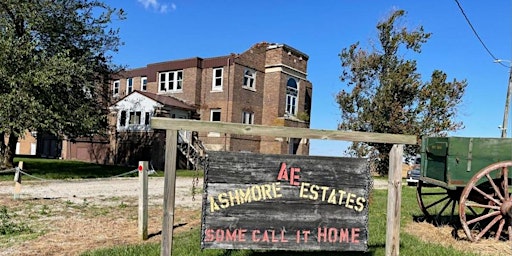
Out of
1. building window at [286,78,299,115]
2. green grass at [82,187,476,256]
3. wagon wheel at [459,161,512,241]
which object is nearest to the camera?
green grass at [82,187,476,256]

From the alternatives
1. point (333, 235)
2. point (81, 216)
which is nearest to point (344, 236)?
point (333, 235)

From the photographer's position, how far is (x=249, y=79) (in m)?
32.9

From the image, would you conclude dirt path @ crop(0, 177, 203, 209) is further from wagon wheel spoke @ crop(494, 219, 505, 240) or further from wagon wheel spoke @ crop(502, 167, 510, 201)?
wagon wheel spoke @ crop(502, 167, 510, 201)

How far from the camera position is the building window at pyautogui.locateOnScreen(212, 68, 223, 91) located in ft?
105

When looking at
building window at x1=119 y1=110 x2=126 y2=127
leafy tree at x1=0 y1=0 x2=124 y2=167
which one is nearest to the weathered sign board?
leafy tree at x1=0 y1=0 x2=124 y2=167

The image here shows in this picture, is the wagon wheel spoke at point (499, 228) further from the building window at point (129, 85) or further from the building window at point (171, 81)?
the building window at point (129, 85)

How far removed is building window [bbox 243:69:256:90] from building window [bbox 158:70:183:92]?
5546mm

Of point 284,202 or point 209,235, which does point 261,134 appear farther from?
point 209,235

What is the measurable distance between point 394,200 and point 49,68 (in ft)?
56.0

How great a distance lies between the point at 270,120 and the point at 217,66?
6267 millimetres

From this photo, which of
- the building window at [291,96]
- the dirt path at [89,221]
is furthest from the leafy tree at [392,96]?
the dirt path at [89,221]

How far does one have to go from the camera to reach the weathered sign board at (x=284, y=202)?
A: 4371mm

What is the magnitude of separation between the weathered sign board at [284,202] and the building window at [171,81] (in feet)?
98.1

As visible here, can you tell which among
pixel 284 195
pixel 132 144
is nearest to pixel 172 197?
pixel 284 195
